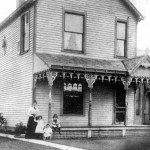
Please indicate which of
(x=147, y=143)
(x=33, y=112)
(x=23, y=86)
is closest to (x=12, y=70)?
(x=23, y=86)

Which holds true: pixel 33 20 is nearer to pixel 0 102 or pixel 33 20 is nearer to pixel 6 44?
pixel 6 44

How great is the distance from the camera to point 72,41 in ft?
56.6

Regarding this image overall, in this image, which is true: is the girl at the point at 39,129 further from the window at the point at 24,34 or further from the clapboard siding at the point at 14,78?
the window at the point at 24,34

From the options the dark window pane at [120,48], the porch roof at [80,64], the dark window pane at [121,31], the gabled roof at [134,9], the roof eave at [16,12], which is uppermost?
the gabled roof at [134,9]

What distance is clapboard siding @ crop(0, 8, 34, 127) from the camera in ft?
55.4

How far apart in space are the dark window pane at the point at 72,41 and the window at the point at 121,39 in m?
2.64

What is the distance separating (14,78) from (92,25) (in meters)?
5.56

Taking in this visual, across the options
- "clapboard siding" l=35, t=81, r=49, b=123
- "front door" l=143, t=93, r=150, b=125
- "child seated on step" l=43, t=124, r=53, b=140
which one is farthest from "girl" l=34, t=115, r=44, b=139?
"front door" l=143, t=93, r=150, b=125

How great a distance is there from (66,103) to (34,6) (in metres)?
5.36

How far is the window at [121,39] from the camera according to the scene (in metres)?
18.9

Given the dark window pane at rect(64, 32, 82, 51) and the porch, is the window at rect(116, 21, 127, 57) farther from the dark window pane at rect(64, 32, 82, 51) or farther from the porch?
the dark window pane at rect(64, 32, 82, 51)

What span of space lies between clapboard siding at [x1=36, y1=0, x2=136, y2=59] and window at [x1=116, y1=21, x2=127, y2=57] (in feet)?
1.03

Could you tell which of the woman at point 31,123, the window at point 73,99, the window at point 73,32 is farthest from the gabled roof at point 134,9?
the woman at point 31,123

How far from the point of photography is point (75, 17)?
682 inches
